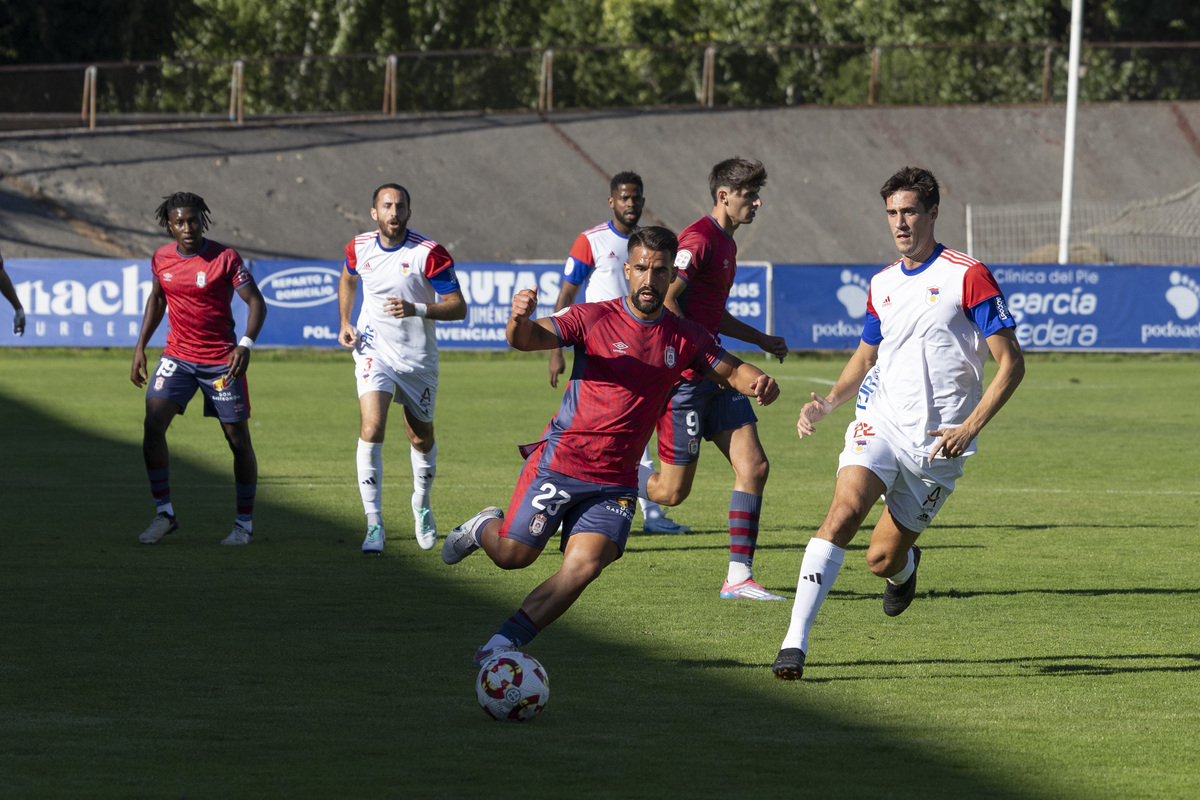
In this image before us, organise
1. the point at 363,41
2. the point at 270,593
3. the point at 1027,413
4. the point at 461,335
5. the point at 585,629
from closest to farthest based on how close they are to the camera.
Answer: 1. the point at 585,629
2. the point at 270,593
3. the point at 1027,413
4. the point at 461,335
5. the point at 363,41

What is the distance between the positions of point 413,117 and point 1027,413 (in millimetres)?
26012

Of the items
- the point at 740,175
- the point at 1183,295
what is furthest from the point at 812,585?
the point at 1183,295

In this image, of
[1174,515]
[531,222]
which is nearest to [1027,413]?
[1174,515]

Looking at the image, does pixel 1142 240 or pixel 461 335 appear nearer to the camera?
pixel 461 335

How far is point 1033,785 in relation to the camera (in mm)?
4902

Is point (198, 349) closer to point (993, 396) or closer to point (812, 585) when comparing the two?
point (812, 585)

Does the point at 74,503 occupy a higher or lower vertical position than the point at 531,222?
lower

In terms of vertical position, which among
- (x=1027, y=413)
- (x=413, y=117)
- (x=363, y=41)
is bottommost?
(x=1027, y=413)

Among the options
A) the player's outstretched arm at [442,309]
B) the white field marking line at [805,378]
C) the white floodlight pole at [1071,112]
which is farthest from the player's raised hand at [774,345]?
the white floodlight pole at [1071,112]

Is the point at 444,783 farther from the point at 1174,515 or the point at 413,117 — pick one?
the point at 413,117

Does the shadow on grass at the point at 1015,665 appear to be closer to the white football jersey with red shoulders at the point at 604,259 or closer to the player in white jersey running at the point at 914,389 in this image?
the player in white jersey running at the point at 914,389

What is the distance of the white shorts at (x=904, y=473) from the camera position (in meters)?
6.62

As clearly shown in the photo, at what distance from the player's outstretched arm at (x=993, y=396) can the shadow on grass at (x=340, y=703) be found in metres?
1.29

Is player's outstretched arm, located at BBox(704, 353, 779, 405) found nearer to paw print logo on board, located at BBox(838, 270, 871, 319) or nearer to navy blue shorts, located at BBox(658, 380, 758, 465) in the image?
navy blue shorts, located at BBox(658, 380, 758, 465)
